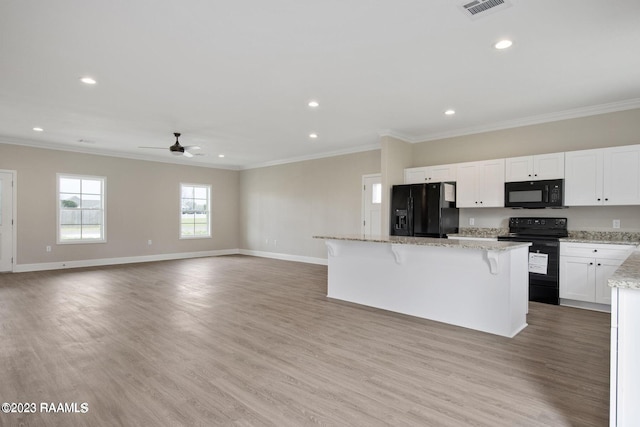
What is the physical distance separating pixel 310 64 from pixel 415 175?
3551 millimetres

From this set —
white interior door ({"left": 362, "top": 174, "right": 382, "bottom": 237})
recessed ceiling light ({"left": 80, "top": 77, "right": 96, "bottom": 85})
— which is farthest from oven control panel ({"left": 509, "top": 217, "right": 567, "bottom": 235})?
recessed ceiling light ({"left": 80, "top": 77, "right": 96, "bottom": 85})

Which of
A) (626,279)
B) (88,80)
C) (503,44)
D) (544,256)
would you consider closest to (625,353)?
(626,279)

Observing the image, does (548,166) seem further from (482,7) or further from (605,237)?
(482,7)

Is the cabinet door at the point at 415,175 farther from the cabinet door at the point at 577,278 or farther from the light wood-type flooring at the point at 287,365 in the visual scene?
the light wood-type flooring at the point at 287,365

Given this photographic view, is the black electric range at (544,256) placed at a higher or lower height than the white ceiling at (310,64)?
lower

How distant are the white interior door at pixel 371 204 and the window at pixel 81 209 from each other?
6.20m

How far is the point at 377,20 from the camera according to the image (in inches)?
110

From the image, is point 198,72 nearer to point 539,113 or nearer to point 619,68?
point 619,68

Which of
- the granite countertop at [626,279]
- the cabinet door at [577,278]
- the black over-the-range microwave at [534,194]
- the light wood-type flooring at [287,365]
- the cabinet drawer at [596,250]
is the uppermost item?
the black over-the-range microwave at [534,194]

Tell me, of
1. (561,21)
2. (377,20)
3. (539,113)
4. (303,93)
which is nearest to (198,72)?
(303,93)

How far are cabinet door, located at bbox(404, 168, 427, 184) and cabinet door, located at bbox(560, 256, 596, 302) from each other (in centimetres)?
252

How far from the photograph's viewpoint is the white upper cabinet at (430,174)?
19.8ft

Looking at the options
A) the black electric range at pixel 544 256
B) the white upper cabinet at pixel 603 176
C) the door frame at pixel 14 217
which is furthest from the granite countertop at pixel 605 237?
the door frame at pixel 14 217

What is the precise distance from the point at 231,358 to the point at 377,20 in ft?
10.00
